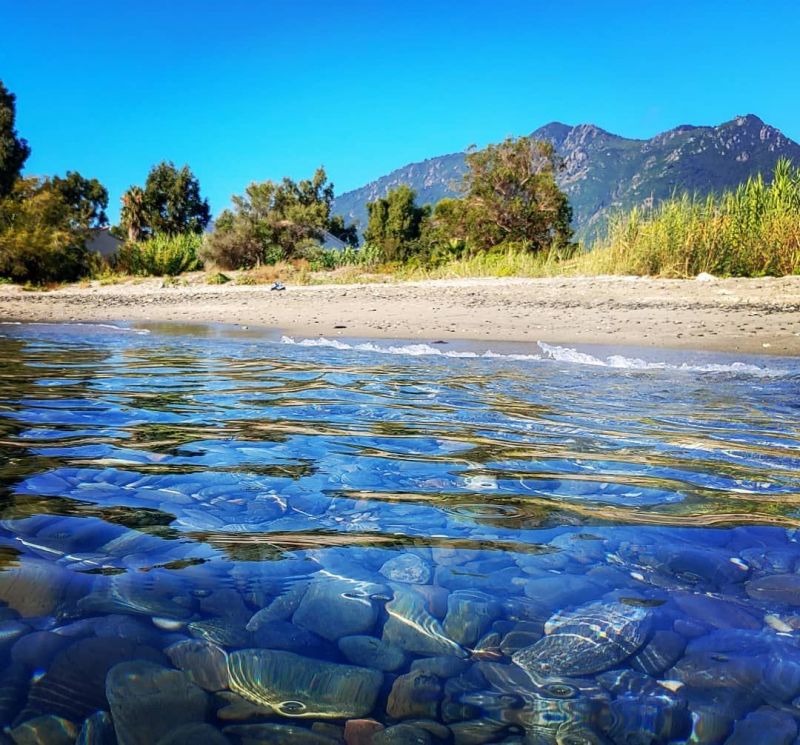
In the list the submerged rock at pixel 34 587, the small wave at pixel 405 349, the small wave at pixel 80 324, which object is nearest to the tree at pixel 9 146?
the small wave at pixel 80 324

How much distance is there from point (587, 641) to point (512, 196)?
83.1ft

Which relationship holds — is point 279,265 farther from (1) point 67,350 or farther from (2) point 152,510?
(2) point 152,510

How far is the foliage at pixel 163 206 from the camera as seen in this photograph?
3725 cm

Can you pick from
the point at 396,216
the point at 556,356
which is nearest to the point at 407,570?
the point at 556,356

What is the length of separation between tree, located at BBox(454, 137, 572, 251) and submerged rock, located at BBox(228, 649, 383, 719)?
23710 millimetres

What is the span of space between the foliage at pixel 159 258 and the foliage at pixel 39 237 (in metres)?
1.49

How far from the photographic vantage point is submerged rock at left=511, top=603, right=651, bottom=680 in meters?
1.07

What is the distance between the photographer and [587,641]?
114 cm

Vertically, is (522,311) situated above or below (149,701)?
above

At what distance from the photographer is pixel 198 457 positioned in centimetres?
230

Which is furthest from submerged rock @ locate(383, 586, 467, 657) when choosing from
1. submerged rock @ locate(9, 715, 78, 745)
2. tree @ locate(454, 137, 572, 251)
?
tree @ locate(454, 137, 572, 251)

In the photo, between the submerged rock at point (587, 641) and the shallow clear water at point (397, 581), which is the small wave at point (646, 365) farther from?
the submerged rock at point (587, 641)

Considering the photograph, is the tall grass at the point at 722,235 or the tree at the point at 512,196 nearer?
the tall grass at the point at 722,235

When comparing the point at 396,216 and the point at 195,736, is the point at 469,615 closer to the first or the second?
the point at 195,736
